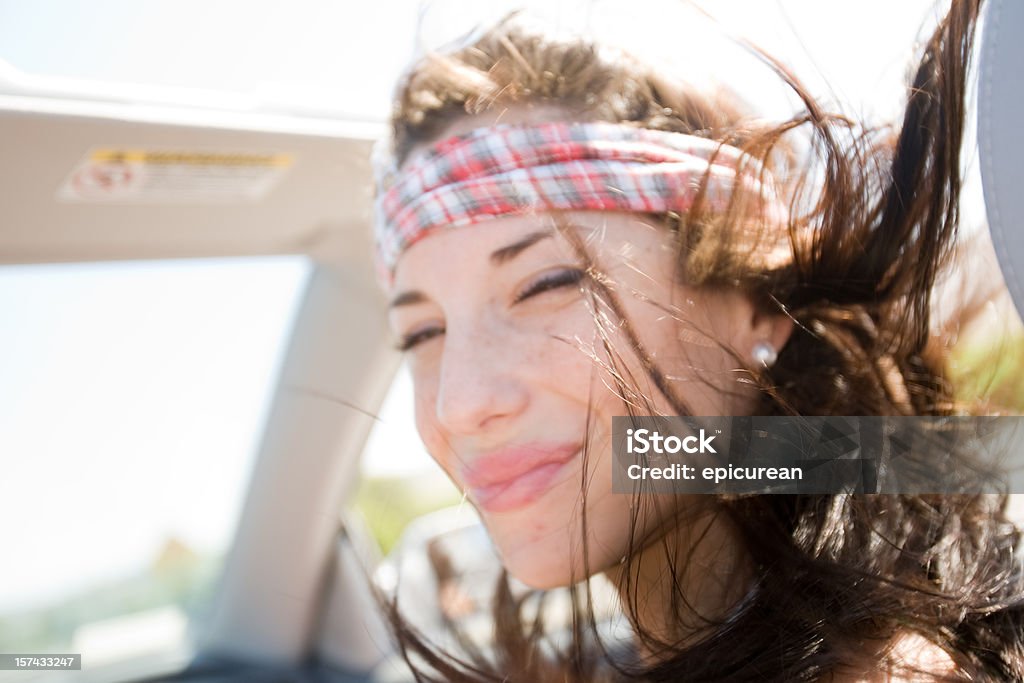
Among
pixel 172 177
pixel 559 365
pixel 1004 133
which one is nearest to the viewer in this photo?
pixel 1004 133

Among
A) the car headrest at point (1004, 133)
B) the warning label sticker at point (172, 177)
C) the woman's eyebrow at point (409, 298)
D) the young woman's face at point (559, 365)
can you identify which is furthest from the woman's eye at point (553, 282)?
the warning label sticker at point (172, 177)

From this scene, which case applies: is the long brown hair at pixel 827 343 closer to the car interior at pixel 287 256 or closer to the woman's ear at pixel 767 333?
the woman's ear at pixel 767 333

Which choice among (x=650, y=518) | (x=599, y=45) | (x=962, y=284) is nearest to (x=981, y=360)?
(x=962, y=284)

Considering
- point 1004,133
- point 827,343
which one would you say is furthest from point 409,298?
point 1004,133

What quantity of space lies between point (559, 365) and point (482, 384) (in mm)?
93

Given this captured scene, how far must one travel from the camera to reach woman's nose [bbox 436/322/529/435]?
3.28 ft

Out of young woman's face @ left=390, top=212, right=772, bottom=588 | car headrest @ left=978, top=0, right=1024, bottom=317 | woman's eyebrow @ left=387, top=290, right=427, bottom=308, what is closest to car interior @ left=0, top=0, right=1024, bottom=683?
car headrest @ left=978, top=0, right=1024, bottom=317

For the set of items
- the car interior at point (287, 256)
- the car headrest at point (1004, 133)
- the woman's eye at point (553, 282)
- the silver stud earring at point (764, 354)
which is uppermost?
the car headrest at point (1004, 133)

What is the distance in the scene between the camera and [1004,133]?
806 mm

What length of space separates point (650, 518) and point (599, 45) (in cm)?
60

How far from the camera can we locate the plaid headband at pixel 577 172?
1021mm

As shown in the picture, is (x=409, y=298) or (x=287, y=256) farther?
(x=287, y=256)

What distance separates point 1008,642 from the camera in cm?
93

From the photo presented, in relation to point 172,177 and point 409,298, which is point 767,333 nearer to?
point 409,298
